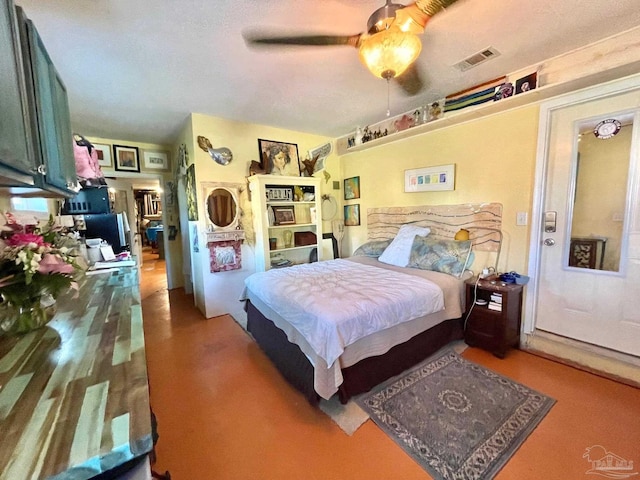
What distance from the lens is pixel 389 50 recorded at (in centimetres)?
136

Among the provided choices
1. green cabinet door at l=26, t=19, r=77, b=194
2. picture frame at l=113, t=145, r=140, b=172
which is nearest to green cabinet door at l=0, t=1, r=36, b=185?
green cabinet door at l=26, t=19, r=77, b=194

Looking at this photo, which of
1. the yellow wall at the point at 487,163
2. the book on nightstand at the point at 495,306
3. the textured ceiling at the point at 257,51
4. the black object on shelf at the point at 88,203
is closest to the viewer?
the textured ceiling at the point at 257,51

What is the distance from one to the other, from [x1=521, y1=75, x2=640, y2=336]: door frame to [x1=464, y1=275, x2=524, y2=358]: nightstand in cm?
11

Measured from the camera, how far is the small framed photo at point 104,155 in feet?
12.2

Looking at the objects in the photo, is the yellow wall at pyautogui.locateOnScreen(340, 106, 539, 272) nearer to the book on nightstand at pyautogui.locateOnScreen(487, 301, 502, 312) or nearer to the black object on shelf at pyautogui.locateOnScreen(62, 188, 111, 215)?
the book on nightstand at pyautogui.locateOnScreen(487, 301, 502, 312)

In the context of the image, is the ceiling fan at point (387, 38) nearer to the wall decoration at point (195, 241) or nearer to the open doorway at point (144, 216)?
the wall decoration at point (195, 241)

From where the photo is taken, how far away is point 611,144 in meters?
2.04

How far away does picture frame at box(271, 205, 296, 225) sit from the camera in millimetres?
3713

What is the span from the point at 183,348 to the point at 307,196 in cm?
244

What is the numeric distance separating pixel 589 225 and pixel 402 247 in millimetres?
1561

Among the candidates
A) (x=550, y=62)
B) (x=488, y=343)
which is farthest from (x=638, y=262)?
(x=550, y=62)

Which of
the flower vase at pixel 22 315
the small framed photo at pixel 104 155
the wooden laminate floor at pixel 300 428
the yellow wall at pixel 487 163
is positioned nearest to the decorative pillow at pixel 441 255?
the yellow wall at pixel 487 163

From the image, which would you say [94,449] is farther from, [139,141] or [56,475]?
[139,141]

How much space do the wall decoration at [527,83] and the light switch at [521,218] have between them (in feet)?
3.45
